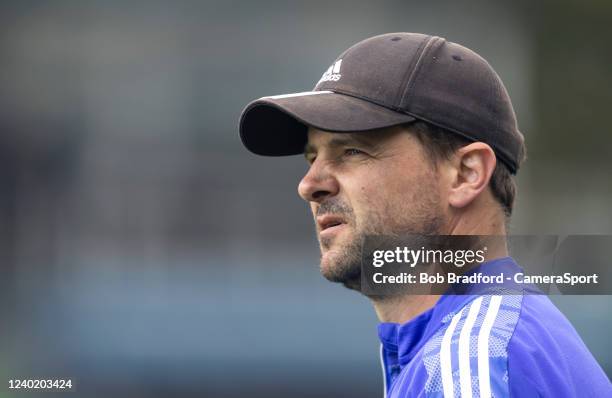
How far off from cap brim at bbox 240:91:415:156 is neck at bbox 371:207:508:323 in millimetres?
181

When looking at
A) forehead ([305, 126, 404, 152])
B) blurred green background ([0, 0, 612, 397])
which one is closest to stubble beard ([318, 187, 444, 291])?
forehead ([305, 126, 404, 152])

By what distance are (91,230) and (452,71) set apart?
107 inches

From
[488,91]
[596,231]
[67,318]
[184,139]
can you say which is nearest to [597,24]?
[596,231]

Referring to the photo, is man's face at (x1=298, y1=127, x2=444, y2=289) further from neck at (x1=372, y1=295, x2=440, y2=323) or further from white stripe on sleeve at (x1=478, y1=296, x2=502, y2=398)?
white stripe on sleeve at (x1=478, y1=296, x2=502, y2=398)

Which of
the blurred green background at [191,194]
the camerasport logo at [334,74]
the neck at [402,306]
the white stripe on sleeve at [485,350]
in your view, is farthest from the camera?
the blurred green background at [191,194]

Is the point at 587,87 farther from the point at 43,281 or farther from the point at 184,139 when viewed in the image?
the point at 43,281

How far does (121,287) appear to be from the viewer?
145 inches

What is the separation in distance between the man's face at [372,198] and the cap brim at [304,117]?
4cm

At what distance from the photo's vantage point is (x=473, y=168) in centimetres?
133

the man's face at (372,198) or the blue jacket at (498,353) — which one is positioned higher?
the man's face at (372,198)

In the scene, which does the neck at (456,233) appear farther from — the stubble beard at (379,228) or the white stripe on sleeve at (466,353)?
the white stripe on sleeve at (466,353)

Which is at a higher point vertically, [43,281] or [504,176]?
[504,176]

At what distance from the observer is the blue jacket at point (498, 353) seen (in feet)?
3.31

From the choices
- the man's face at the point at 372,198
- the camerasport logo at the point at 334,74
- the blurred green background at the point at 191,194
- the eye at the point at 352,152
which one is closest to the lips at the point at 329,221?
the man's face at the point at 372,198
